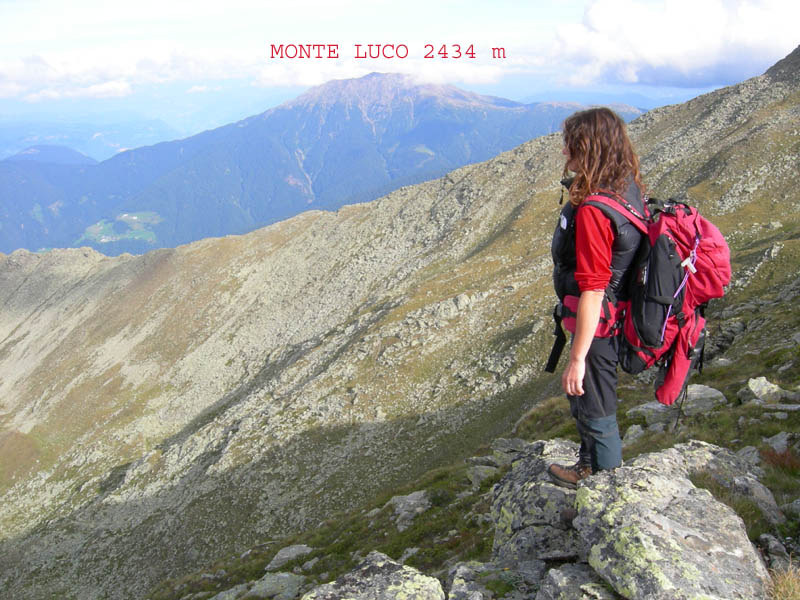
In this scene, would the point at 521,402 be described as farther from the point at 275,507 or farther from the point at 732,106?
the point at 732,106

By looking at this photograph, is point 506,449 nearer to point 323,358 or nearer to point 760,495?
point 760,495

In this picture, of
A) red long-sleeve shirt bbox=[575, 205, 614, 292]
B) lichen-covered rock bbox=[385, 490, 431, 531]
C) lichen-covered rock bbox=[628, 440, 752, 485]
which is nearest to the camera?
red long-sleeve shirt bbox=[575, 205, 614, 292]

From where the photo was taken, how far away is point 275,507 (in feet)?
113

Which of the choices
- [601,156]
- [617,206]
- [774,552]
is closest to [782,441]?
[774,552]

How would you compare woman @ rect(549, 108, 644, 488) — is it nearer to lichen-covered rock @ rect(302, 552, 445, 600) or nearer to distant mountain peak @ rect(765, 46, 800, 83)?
lichen-covered rock @ rect(302, 552, 445, 600)

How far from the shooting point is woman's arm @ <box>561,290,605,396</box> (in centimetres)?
589

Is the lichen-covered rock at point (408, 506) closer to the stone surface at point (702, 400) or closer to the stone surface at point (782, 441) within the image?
the stone surface at point (702, 400)

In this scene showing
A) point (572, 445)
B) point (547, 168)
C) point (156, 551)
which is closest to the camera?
point (572, 445)

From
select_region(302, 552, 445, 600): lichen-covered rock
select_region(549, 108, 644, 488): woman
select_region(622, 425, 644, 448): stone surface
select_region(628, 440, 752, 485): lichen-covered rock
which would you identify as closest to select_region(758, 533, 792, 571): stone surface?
select_region(628, 440, 752, 485): lichen-covered rock

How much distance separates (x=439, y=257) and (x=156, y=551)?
1880 inches

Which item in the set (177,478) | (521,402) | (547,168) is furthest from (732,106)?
(177,478)

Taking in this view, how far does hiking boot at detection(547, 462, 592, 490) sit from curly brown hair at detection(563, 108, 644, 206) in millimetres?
4506

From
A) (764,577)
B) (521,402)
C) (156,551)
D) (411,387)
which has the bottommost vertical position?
(156,551)

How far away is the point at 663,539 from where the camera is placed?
5.74 meters
